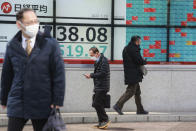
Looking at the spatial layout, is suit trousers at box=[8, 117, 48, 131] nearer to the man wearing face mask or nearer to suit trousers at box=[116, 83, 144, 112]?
the man wearing face mask

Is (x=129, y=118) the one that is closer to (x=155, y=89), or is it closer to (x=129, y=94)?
(x=129, y=94)

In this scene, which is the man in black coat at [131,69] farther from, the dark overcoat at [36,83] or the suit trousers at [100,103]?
the dark overcoat at [36,83]

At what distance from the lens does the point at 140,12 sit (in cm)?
1150

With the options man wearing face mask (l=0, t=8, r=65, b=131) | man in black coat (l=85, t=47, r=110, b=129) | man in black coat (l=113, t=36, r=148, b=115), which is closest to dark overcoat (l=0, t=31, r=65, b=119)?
man wearing face mask (l=0, t=8, r=65, b=131)

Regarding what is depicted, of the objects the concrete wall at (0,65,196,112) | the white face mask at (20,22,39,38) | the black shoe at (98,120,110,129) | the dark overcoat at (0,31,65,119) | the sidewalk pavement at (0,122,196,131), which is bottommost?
the sidewalk pavement at (0,122,196,131)

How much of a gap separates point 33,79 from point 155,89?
A: 7.53 meters

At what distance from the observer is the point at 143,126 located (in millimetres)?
9305

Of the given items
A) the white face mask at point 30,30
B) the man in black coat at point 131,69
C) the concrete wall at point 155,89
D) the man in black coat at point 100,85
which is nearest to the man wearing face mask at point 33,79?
the white face mask at point 30,30

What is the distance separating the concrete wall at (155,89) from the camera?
11086 millimetres

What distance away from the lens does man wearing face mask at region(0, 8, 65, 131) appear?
4207mm

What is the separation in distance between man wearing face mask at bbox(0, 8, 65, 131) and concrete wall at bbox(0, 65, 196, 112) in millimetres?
6769

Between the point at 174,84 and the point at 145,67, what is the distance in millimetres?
874

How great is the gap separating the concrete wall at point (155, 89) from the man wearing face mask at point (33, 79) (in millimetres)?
6769

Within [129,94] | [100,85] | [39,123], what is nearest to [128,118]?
[129,94]
